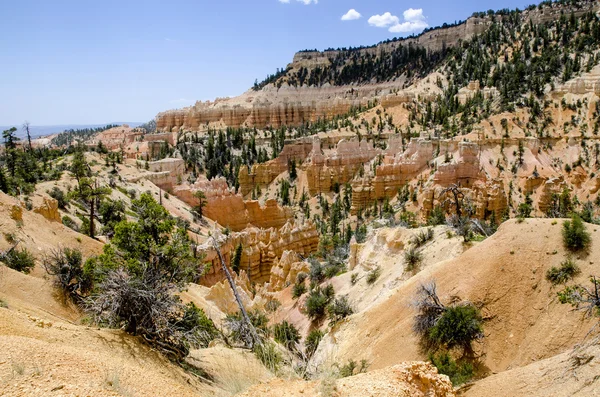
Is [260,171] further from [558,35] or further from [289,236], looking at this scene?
[558,35]

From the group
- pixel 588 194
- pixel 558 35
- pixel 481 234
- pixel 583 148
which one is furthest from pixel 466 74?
pixel 481 234

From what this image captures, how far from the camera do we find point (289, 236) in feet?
114

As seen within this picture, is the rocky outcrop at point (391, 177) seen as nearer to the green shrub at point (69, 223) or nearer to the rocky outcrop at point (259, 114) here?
the green shrub at point (69, 223)

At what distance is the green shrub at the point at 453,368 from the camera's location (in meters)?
10.4

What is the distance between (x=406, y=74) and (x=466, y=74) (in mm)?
33417

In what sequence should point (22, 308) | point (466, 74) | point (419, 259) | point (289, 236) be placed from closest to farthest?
point (22, 308) → point (419, 259) → point (289, 236) → point (466, 74)

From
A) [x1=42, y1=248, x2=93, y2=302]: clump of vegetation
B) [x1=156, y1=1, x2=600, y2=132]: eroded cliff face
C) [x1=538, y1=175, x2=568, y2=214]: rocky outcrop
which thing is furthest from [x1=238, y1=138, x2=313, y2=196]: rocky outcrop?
[x1=42, y1=248, x2=93, y2=302]: clump of vegetation

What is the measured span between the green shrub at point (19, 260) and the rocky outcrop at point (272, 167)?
156ft

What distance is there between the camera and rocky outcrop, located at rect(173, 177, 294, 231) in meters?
44.1

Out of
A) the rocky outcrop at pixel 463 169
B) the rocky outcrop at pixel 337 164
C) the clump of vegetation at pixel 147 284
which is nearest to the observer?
the clump of vegetation at pixel 147 284

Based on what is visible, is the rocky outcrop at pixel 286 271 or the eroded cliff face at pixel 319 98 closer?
the rocky outcrop at pixel 286 271

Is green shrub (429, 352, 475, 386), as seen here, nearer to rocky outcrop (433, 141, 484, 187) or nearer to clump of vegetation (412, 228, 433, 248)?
clump of vegetation (412, 228, 433, 248)

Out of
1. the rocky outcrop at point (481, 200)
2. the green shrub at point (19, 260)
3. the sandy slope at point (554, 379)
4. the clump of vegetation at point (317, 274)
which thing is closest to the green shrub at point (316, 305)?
the clump of vegetation at point (317, 274)

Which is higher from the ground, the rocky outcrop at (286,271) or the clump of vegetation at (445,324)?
the clump of vegetation at (445,324)
